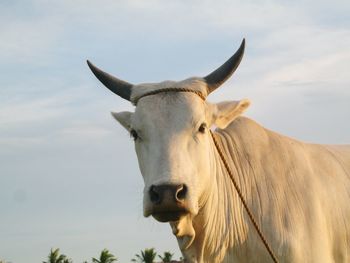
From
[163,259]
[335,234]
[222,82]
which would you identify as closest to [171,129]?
[222,82]

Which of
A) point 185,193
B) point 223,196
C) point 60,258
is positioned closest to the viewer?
point 185,193

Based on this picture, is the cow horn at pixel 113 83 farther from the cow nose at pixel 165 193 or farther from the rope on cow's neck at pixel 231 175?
the cow nose at pixel 165 193

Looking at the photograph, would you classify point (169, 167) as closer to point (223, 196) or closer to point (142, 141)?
point (142, 141)

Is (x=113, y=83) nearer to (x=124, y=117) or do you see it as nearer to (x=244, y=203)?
(x=124, y=117)

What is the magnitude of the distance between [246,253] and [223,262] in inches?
10.0

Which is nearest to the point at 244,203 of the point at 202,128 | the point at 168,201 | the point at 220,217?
the point at 220,217

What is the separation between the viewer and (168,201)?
6.72m

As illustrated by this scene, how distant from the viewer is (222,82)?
316 inches

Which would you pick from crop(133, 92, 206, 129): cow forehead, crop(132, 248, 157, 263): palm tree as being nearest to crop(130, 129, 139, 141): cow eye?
crop(133, 92, 206, 129): cow forehead

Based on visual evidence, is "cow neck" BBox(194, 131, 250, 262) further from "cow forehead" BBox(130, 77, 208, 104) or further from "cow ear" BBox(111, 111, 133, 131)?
"cow ear" BBox(111, 111, 133, 131)

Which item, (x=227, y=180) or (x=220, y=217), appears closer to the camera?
(x=220, y=217)

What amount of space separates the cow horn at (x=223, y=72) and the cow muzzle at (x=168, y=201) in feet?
4.99

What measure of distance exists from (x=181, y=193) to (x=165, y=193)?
0.67 feet

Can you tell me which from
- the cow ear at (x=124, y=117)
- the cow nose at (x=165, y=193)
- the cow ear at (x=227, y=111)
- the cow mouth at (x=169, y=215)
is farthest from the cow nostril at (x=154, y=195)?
the cow ear at (x=124, y=117)
